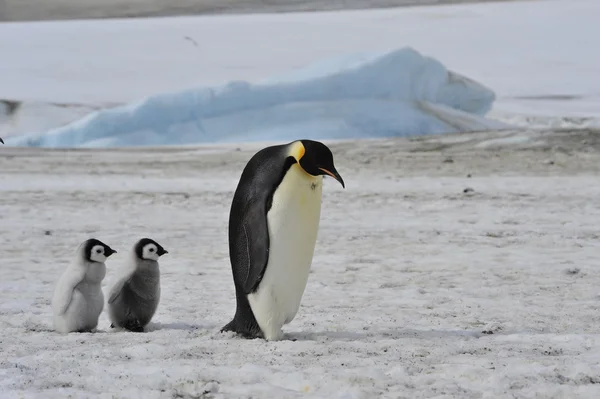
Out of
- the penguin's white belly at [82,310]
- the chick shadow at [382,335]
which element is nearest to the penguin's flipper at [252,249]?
the chick shadow at [382,335]

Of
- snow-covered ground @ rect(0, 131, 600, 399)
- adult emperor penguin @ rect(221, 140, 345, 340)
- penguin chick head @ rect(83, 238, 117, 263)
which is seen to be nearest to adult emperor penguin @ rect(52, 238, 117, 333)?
penguin chick head @ rect(83, 238, 117, 263)

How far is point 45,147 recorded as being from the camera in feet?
36.0

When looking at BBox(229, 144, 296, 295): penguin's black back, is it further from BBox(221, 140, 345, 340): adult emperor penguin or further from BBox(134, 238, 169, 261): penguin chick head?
BBox(134, 238, 169, 261): penguin chick head

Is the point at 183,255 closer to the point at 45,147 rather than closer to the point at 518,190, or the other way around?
the point at 518,190

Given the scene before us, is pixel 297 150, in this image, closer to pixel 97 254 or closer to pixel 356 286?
pixel 97 254

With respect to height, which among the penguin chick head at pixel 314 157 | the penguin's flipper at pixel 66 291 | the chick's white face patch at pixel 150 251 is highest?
the penguin chick head at pixel 314 157

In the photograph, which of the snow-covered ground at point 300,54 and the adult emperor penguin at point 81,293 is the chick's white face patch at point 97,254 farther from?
the snow-covered ground at point 300,54

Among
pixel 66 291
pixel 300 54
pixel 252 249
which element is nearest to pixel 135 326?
pixel 66 291

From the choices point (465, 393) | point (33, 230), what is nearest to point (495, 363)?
point (465, 393)

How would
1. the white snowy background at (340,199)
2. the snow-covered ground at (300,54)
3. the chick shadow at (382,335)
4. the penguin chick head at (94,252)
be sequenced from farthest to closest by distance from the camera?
the snow-covered ground at (300,54)
the penguin chick head at (94,252)
the chick shadow at (382,335)
the white snowy background at (340,199)

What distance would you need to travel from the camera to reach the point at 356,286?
3.69 meters

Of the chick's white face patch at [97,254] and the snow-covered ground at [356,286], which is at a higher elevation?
the chick's white face patch at [97,254]

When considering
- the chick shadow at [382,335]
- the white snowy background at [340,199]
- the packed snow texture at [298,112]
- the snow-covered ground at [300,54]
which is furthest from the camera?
the snow-covered ground at [300,54]

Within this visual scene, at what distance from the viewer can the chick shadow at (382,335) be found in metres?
2.64
